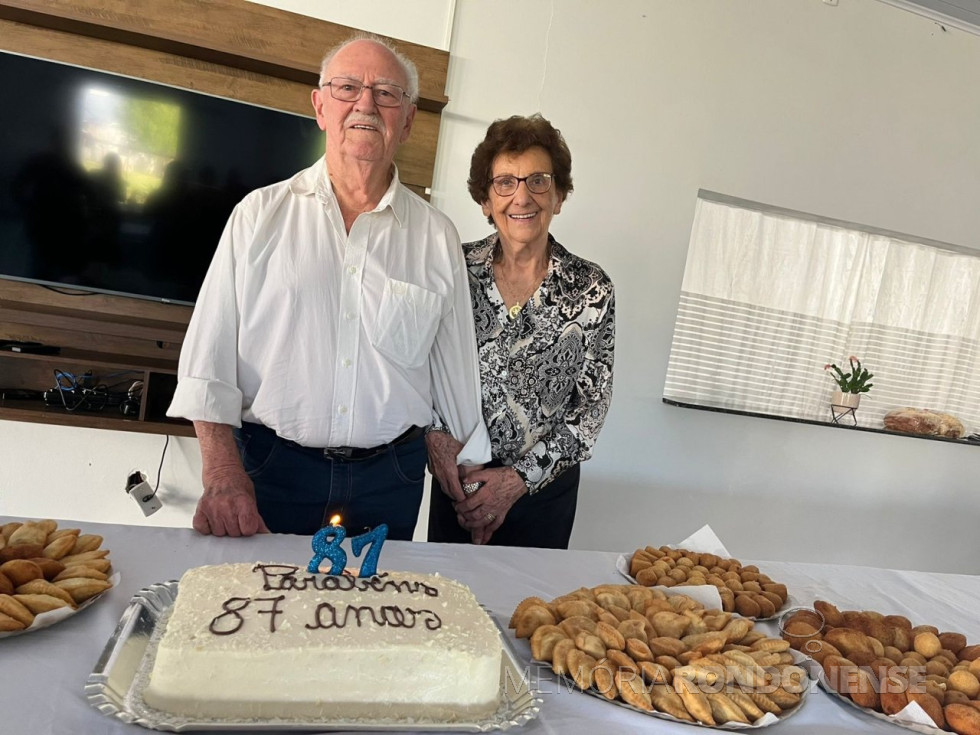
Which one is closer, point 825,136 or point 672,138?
point 672,138

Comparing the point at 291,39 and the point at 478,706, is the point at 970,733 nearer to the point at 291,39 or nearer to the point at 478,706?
the point at 478,706

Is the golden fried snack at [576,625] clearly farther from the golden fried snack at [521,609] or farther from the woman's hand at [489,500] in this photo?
the woman's hand at [489,500]

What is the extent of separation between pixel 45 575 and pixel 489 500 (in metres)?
0.90

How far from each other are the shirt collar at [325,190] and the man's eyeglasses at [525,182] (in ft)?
0.92

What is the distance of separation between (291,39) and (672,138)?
152 centimetres

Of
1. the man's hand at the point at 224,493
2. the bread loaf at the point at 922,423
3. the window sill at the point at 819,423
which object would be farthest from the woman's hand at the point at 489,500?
the bread loaf at the point at 922,423

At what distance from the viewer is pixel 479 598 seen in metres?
1.08

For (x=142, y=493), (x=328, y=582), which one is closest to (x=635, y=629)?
(x=328, y=582)

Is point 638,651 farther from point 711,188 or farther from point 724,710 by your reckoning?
point 711,188

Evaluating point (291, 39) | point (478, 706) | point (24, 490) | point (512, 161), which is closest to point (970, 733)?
point (478, 706)

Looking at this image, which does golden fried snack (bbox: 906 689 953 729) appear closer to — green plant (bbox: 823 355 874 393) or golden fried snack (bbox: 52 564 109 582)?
golden fried snack (bbox: 52 564 109 582)

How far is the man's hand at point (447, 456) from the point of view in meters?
1.59

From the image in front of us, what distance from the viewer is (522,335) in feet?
5.72

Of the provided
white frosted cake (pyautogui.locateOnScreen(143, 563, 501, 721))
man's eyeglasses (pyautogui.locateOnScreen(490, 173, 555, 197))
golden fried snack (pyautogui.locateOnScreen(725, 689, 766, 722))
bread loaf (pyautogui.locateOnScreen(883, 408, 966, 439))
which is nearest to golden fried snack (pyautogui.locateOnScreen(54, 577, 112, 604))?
white frosted cake (pyautogui.locateOnScreen(143, 563, 501, 721))
